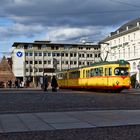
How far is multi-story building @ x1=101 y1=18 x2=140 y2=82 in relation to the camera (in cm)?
10914

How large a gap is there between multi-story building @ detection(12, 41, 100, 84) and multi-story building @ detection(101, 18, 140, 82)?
66.0 ft

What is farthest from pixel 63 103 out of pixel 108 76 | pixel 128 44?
pixel 128 44

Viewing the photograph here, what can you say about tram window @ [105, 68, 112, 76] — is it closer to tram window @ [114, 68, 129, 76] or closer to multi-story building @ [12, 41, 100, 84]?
tram window @ [114, 68, 129, 76]

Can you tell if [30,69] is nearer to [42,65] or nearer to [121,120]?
[42,65]

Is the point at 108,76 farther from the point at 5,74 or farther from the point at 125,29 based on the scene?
the point at 125,29

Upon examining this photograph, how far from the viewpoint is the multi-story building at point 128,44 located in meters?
109

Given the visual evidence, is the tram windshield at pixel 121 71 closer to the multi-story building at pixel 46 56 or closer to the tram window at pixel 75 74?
the tram window at pixel 75 74

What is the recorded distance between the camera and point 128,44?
11488cm

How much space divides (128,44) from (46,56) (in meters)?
42.2

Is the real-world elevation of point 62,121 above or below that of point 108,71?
below

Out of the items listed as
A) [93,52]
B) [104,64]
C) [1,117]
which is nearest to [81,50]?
[93,52]

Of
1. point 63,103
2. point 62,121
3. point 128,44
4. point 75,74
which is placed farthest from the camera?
point 128,44

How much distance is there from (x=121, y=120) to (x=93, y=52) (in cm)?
13652

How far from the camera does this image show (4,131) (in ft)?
42.3
